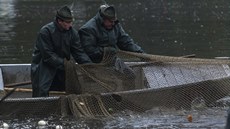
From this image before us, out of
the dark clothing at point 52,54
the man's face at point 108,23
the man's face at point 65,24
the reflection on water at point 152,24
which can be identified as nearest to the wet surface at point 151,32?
the reflection on water at point 152,24

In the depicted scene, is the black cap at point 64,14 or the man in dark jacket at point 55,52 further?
the man in dark jacket at point 55,52

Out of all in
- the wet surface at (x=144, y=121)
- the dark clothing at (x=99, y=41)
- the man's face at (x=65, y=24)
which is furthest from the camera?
the dark clothing at (x=99, y=41)

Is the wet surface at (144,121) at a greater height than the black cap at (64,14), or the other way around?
the black cap at (64,14)

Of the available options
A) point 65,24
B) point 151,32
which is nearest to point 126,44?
point 65,24

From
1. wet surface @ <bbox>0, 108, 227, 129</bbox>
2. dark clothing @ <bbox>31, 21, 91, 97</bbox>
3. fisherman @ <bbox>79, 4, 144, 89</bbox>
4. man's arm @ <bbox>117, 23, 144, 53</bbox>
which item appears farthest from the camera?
man's arm @ <bbox>117, 23, 144, 53</bbox>

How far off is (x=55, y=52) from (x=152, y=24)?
1793 centimetres

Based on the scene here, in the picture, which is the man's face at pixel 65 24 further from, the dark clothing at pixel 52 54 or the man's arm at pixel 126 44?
the man's arm at pixel 126 44

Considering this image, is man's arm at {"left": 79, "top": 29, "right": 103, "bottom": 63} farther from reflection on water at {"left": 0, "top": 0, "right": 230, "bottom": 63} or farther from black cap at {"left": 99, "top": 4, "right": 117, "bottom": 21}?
reflection on water at {"left": 0, "top": 0, "right": 230, "bottom": 63}

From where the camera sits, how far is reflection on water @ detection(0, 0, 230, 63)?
22.4 m

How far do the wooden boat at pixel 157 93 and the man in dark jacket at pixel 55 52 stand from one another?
1.04 feet

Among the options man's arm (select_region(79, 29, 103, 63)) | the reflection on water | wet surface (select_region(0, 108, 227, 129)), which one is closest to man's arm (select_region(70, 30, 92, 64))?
man's arm (select_region(79, 29, 103, 63))

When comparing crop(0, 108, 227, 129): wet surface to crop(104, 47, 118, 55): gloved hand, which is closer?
crop(0, 108, 227, 129): wet surface

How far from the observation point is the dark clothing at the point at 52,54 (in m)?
12.3

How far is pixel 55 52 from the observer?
41.2 ft
